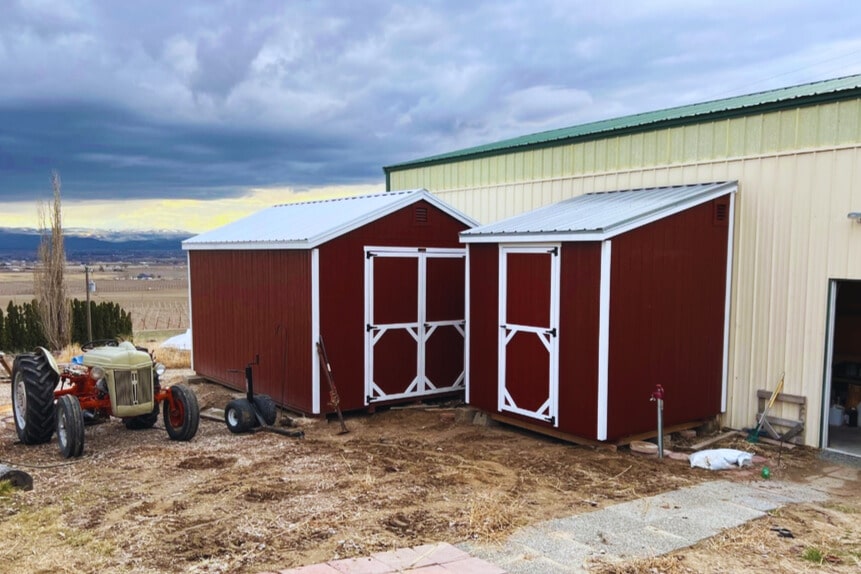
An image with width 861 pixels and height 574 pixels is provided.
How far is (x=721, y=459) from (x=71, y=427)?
6843 millimetres

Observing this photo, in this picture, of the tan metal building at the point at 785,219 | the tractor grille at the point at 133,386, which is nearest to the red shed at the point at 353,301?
the tractor grille at the point at 133,386

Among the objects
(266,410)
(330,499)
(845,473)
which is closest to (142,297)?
(266,410)

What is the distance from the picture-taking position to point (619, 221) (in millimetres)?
7426

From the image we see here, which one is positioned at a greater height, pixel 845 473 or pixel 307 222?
pixel 307 222

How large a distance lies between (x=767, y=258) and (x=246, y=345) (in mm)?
7573

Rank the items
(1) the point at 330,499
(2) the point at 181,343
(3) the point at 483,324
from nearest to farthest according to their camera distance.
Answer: (1) the point at 330,499, (3) the point at 483,324, (2) the point at 181,343

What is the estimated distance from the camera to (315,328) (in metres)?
9.15

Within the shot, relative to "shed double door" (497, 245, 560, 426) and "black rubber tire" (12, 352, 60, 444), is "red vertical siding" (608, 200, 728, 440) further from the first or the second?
"black rubber tire" (12, 352, 60, 444)

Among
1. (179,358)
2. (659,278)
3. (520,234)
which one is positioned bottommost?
(179,358)

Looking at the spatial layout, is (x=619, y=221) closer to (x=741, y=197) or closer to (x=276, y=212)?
(x=741, y=197)

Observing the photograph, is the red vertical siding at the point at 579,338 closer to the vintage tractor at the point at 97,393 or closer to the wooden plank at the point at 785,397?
the wooden plank at the point at 785,397

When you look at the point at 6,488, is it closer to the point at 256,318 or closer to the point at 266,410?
the point at 266,410

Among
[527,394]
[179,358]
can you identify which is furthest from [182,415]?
[179,358]

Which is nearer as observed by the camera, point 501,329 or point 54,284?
point 501,329
